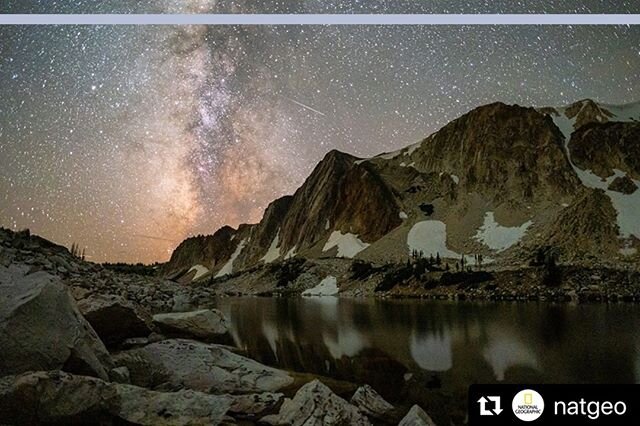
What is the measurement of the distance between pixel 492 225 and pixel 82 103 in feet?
8.93

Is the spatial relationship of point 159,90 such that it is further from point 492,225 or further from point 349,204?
point 492,225

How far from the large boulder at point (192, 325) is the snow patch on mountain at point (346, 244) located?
802mm

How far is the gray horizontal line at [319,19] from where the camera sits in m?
3.13

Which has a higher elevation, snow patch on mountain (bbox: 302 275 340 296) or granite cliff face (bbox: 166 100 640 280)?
granite cliff face (bbox: 166 100 640 280)

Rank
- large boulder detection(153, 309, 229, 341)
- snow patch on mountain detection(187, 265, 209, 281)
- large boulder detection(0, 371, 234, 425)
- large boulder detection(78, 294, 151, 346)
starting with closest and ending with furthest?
large boulder detection(0, 371, 234, 425) → large boulder detection(78, 294, 151, 346) → large boulder detection(153, 309, 229, 341) → snow patch on mountain detection(187, 265, 209, 281)

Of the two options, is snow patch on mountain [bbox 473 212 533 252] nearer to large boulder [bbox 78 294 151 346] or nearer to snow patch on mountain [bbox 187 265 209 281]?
snow patch on mountain [bbox 187 265 209 281]

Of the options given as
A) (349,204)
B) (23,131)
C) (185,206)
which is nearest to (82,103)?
(23,131)

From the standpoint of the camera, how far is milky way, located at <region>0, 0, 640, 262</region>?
3143 millimetres

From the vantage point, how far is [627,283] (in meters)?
3.16

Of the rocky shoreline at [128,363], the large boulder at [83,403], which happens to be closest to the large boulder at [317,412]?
the rocky shoreline at [128,363]

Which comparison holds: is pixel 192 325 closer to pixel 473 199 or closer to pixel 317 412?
pixel 317 412

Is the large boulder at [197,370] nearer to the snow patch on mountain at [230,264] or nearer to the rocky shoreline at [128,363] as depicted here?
the rocky shoreline at [128,363]

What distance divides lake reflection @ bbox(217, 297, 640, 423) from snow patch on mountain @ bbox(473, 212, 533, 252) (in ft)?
1.30

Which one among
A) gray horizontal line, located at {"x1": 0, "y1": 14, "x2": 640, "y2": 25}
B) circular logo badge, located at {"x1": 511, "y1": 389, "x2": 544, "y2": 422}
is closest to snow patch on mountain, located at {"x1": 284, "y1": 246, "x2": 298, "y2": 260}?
gray horizontal line, located at {"x1": 0, "y1": 14, "x2": 640, "y2": 25}
